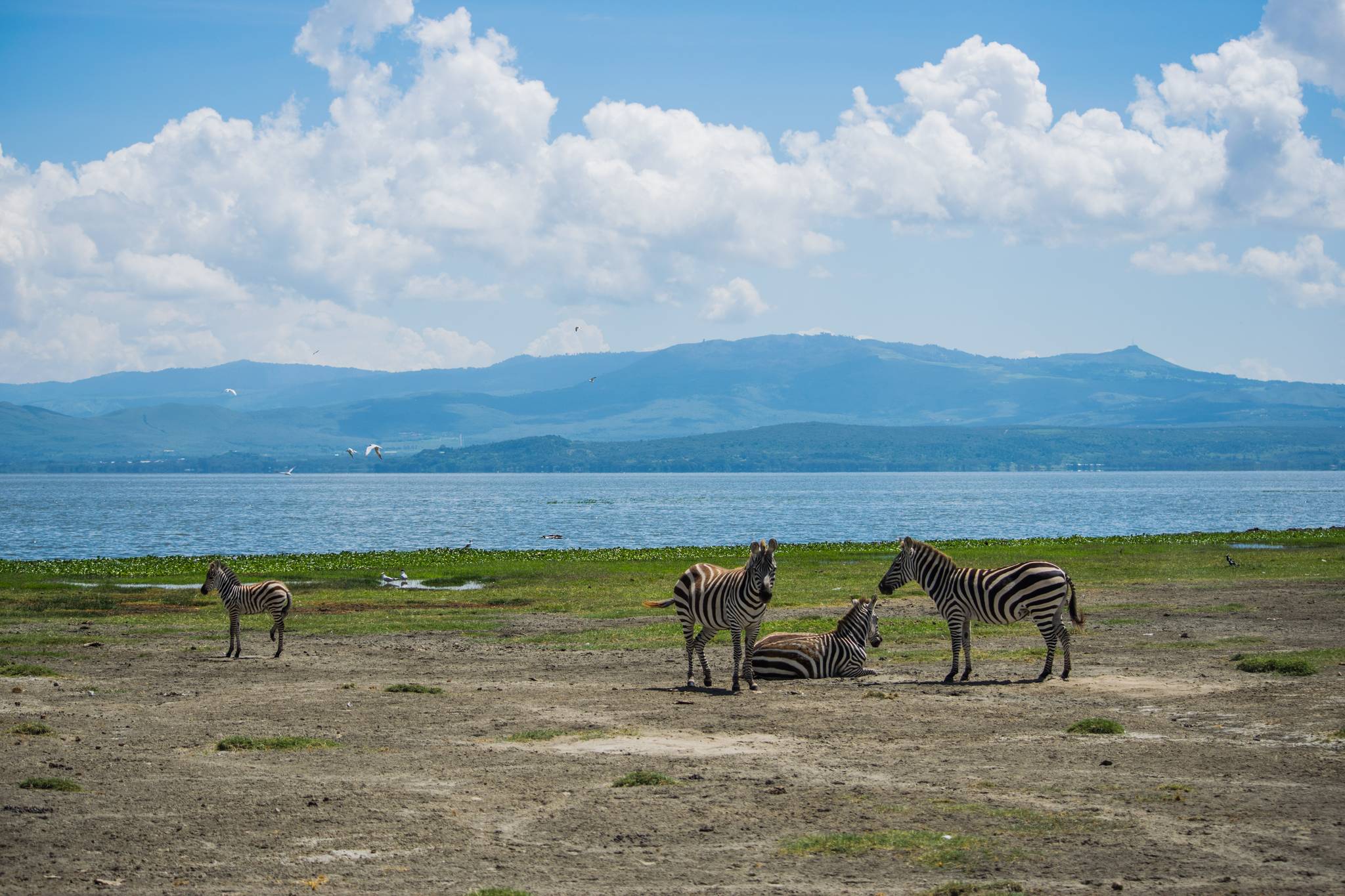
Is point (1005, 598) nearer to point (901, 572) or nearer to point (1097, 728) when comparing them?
point (901, 572)

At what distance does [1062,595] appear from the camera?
22.6 meters

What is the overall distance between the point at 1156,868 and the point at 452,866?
6176mm

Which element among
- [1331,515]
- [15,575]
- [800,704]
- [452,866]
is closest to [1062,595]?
[800,704]

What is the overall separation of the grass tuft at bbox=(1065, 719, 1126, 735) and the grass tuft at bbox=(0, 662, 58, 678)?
57.9ft

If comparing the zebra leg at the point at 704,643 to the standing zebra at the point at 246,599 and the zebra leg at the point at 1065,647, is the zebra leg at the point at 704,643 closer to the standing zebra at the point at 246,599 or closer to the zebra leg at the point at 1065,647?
the zebra leg at the point at 1065,647

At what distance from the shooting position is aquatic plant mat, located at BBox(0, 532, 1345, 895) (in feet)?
37.3

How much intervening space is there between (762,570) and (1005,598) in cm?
491

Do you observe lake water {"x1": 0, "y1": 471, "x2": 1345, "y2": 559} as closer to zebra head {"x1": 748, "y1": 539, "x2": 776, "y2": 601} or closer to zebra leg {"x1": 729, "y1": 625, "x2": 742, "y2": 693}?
zebra leg {"x1": 729, "y1": 625, "x2": 742, "y2": 693}

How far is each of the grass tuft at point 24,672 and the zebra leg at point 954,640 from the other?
52.7ft

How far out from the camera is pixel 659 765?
51.8ft

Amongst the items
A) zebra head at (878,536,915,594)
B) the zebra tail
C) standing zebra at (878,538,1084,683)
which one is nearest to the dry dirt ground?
standing zebra at (878,538,1084,683)

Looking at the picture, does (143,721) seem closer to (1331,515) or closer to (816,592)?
(816,592)

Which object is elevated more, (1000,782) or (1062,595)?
(1062,595)

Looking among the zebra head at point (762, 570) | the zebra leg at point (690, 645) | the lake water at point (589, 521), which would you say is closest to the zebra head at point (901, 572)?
the zebra leg at point (690, 645)
